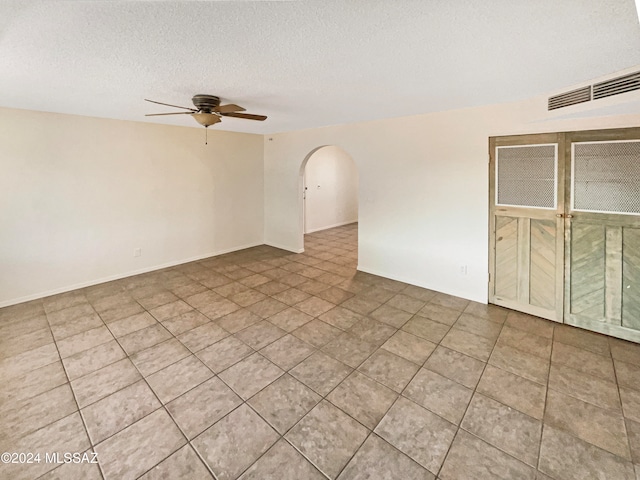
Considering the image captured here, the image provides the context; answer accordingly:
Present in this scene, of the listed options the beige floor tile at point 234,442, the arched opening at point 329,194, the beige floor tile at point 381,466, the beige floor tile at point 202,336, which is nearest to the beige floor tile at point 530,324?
the beige floor tile at point 381,466

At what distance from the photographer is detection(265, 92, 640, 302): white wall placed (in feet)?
10.7

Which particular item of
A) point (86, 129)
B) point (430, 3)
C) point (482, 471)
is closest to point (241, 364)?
point (482, 471)

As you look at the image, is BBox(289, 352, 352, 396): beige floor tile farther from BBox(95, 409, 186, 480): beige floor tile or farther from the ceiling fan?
the ceiling fan

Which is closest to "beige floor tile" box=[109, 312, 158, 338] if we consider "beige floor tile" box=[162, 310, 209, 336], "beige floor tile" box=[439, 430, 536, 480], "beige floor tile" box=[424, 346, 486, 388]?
"beige floor tile" box=[162, 310, 209, 336]

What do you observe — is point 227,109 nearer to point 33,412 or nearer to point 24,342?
point 33,412

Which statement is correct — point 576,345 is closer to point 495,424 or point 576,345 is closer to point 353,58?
point 495,424

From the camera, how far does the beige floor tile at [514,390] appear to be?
6.57 feet

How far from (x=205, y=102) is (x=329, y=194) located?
5556 millimetres

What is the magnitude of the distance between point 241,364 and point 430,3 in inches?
107

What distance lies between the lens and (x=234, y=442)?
5.79 feet

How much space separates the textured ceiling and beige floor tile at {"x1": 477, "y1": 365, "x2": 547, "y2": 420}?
2333 millimetres

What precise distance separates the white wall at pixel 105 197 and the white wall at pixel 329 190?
7.33 feet

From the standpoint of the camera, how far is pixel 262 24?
1.62 meters

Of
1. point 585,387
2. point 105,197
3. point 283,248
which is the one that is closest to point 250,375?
point 585,387
